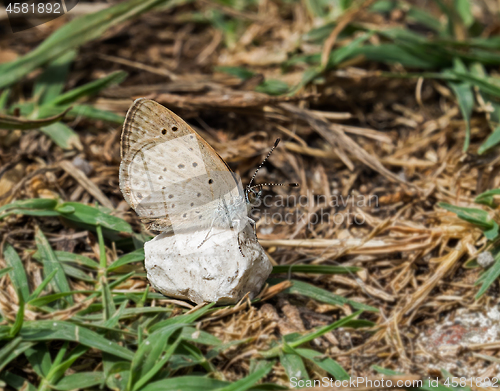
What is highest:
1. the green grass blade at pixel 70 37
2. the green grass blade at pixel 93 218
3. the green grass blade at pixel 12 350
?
the green grass blade at pixel 70 37

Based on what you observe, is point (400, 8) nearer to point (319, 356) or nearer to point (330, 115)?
point (330, 115)

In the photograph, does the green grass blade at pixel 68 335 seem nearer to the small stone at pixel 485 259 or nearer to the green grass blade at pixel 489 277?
the green grass blade at pixel 489 277

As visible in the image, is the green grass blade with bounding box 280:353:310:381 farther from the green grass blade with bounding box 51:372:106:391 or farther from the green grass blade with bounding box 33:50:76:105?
the green grass blade with bounding box 33:50:76:105

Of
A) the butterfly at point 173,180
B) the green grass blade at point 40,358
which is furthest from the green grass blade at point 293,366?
the green grass blade at point 40,358

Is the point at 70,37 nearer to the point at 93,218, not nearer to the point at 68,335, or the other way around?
the point at 93,218

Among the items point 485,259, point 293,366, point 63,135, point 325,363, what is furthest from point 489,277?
point 63,135

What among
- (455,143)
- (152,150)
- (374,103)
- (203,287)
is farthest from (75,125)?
(455,143)

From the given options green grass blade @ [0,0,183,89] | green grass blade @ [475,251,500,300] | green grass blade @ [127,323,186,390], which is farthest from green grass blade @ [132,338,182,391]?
green grass blade @ [0,0,183,89]
